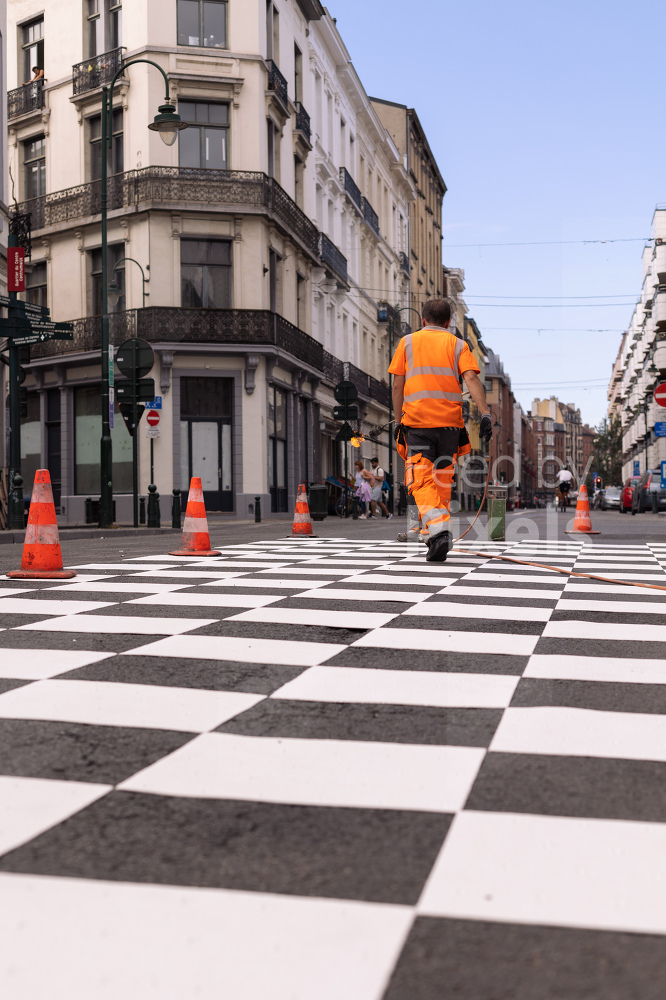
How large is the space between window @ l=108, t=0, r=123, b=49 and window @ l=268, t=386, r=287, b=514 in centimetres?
1099

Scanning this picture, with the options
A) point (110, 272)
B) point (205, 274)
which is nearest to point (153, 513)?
point (205, 274)

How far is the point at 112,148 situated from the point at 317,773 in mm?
31755

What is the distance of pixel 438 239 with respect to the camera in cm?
7412

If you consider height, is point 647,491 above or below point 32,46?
below

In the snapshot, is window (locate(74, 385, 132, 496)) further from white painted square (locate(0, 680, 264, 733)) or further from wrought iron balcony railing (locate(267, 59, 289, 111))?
white painted square (locate(0, 680, 264, 733))

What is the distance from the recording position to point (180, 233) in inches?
1203

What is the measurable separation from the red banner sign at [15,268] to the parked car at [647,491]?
21363 millimetres

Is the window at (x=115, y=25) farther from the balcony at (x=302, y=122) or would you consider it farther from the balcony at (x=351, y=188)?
the balcony at (x=351, y=188)

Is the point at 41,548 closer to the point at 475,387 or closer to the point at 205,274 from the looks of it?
the point at 475,387

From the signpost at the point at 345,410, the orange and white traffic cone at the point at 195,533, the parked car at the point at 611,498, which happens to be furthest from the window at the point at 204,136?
the parked car at the point at 611,498

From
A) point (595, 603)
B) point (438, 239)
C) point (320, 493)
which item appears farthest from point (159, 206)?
point (438, 239)

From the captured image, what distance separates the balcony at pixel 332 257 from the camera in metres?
38.2

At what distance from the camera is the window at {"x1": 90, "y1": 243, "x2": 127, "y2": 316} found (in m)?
31.2


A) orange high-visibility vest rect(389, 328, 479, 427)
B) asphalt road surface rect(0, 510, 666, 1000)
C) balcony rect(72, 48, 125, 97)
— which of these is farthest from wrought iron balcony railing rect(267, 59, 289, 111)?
asphalt road surface rect(0, 510, 666, 1000)
